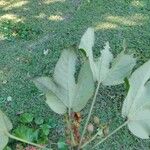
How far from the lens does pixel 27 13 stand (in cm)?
529

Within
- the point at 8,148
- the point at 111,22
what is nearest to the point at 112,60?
the point at 8,148

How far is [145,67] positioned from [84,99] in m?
0.16

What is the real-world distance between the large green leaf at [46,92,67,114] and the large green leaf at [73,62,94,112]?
3cm

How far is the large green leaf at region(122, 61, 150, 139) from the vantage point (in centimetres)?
84

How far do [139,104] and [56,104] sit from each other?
0.19 m

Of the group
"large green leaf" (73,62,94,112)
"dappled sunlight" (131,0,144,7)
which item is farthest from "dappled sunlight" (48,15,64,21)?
"large green leaf" (73,62,94,112)

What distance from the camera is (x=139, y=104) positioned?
0.85 meters

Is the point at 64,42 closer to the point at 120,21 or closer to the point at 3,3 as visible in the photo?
the point at 120,21

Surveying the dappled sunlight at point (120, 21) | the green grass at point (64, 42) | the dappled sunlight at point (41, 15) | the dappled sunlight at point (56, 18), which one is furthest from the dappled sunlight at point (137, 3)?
the dappled sunlight at point (41, 15)

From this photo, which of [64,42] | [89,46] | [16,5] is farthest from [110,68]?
[16,5]

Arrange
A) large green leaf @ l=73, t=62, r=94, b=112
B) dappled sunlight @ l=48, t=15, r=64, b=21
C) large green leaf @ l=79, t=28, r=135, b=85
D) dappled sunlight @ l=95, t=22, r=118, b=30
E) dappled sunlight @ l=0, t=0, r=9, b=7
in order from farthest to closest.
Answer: dappled sunlight @ l=0, t=0, r=9, b=7 < dappled sunlight @ l=48, t=15, r=64, b=21 < dappled sunlight @ l=95, t=22, r=118, b=30 < large green leaf @ l=79, t=28, r=135, b=85 < large green leaf @ l=73, t=62, r=94, b=112

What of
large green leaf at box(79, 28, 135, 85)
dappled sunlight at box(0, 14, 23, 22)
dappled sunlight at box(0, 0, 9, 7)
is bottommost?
dappled sunlight at box(0, 14, 23, 22)

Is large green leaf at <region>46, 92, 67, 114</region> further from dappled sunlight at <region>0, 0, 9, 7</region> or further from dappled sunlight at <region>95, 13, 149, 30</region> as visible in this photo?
dappled sunlight at <region>0, 0, 9, 7</region>

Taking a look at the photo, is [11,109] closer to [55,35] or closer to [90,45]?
[55,35]
